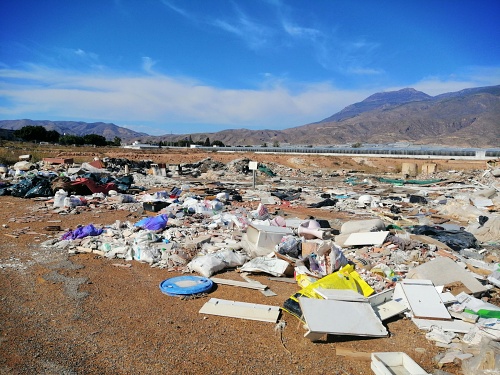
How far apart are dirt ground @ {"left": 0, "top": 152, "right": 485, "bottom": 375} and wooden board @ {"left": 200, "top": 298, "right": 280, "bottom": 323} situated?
11 cm

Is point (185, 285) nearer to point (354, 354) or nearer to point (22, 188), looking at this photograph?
point (354, 354)

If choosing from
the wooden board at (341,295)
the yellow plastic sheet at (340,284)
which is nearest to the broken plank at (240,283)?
the yellow plastic sheet at (340,284)

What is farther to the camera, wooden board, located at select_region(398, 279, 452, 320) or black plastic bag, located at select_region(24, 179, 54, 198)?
black plastic bag, located at select_region(24, 179, 54, 198)

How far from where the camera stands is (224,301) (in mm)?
5438

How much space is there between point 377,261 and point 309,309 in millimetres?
3065

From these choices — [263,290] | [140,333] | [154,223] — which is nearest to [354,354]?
[263,290]

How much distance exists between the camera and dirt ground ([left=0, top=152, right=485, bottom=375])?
3.93 metres

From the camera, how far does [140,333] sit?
454 cm

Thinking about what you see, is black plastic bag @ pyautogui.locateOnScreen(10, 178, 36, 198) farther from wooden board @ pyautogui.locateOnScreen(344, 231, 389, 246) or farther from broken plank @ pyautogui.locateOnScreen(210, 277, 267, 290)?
wooden board @ pyautogui.locateOnScreen(344, 231, 389, 246)

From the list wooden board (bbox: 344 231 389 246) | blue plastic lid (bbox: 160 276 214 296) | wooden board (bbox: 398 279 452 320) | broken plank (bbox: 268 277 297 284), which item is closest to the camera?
wooden board (bbox: 398 279 452 320)

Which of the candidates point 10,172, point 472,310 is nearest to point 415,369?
point 472,310

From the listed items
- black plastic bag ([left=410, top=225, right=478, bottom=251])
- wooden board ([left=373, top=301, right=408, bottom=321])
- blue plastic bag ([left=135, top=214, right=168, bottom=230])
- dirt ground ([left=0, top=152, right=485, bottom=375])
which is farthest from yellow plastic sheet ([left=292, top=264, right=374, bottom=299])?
blue plastic bag ([left=135, top=214, right=168, bottom=230])

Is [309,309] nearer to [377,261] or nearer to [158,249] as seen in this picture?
[377,261]

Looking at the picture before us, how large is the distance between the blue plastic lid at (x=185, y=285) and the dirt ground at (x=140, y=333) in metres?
0.12
